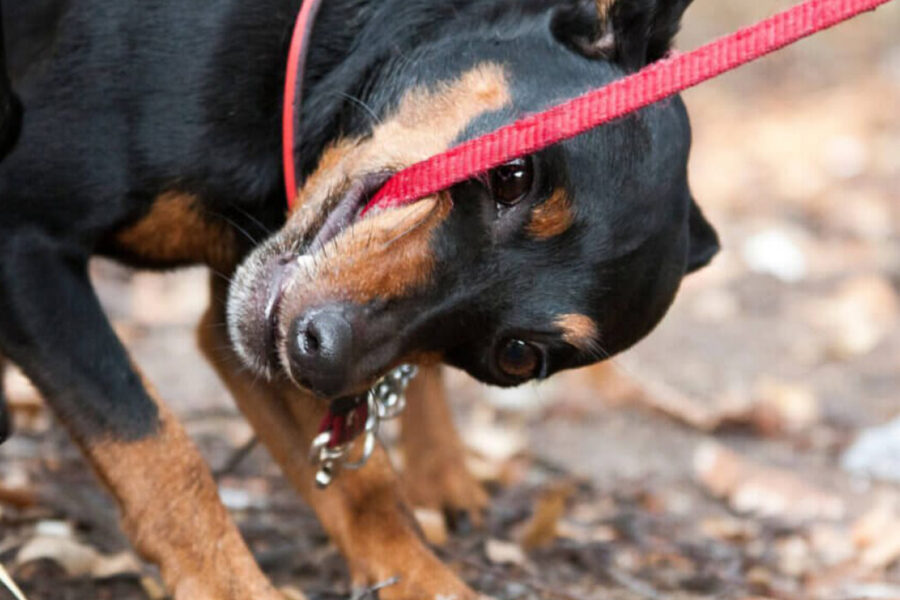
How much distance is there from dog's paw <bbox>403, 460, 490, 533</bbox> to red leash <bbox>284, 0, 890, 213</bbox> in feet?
5.23

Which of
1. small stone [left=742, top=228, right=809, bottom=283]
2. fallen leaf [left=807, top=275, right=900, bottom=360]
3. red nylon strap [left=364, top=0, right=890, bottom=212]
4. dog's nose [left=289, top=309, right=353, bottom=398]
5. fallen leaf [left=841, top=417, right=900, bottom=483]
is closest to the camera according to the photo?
red nylon strap [left=364, top=0, right=890, bottom=212]

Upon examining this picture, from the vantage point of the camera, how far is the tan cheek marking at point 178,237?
3.10 meters

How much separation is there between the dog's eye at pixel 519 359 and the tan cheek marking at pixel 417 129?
0.44 m

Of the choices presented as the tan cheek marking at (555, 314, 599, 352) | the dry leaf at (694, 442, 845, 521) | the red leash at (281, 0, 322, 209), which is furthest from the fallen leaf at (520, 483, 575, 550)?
the red leash at (281, 0, 322, 209)

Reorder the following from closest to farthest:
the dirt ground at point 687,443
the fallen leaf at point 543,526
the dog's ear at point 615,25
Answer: the dog's ear at point 615,25
the dirt ground at point 687,443
the fallen leaf at point 543,526

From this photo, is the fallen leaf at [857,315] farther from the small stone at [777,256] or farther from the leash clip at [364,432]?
the leash clip at [364,432]

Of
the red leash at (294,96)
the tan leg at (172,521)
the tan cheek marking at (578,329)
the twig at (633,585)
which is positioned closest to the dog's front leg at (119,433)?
the tan leg at (172,521)

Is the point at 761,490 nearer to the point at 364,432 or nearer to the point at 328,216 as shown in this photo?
the point at 364,432

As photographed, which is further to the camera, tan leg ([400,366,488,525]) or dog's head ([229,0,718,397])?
tan leg ([400,366,488,525])

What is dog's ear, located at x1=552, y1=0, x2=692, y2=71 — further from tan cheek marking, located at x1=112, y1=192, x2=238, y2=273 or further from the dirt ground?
the dirt ground

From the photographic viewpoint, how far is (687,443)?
5234 millimetres

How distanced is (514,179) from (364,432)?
0.89 meters

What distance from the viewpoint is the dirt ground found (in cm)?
367

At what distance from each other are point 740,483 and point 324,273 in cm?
252
